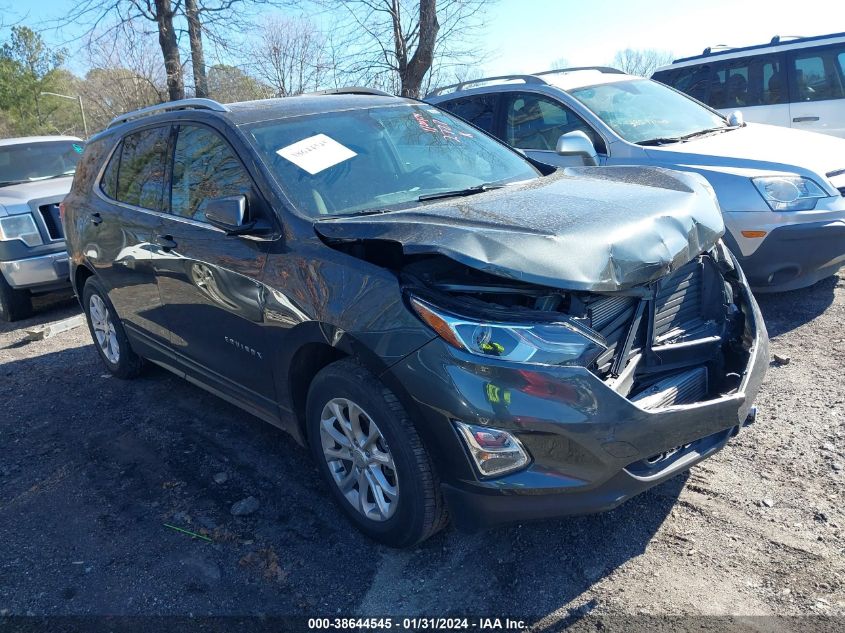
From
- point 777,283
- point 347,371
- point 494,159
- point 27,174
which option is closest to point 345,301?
point 347,371

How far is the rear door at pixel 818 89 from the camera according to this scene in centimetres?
848

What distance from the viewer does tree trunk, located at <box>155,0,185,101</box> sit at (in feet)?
43.4

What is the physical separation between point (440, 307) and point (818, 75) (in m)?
8.36

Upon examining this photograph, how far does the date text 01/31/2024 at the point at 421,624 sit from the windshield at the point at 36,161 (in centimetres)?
748

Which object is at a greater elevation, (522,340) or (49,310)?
(522,340)

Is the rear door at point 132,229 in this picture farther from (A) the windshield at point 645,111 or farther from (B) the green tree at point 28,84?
(B) the green tree at point 28,84

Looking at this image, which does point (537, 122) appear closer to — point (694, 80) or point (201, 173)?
point (201, 173)

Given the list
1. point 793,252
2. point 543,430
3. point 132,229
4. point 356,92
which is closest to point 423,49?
point 356,92

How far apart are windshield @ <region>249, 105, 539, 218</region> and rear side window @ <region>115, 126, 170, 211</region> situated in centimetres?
95

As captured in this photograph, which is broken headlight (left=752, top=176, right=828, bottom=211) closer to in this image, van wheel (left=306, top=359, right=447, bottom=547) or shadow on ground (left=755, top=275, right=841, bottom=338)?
shadow on ground (left=755, top=275, right=841, bottom=338)

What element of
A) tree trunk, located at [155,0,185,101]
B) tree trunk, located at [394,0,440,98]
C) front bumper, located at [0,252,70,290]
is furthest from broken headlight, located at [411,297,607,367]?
tree trunk, located at [155,0,185,101]

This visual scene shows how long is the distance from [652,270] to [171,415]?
3307mm

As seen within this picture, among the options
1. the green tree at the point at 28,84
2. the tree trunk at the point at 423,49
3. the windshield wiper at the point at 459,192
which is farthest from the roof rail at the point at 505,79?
the green tree at the point at 28,84

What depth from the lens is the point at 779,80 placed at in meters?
8.86
